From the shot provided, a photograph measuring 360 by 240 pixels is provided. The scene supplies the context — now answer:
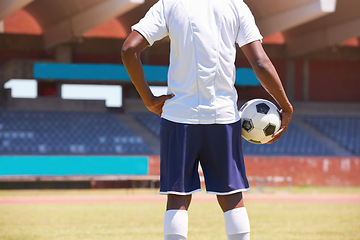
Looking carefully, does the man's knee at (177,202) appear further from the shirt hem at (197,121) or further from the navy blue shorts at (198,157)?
the shirt hem at (197,121)

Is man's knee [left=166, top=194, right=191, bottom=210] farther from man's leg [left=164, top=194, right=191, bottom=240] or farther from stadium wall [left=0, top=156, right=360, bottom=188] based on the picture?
stadium wall [left=0, top=156, right=360, bottom=188]

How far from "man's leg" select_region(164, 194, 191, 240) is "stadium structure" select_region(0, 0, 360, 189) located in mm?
20583

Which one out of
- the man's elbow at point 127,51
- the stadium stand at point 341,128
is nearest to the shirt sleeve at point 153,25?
the man's elbow at point 127,51

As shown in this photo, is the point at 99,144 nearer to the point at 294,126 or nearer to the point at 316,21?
the point at 294,126

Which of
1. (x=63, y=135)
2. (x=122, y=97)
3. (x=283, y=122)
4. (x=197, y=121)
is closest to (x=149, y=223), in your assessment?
(x=283, y=122)

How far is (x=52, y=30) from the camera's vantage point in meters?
33.4

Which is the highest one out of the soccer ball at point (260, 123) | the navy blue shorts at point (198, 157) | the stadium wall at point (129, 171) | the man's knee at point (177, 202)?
the soccer ball at point (260, 123)

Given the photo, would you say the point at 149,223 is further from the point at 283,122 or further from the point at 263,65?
the point at 263,65

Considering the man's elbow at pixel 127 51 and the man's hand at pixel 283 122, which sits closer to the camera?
the man's elbow at pixel 127 51

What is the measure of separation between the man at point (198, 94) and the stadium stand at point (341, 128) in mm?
28649

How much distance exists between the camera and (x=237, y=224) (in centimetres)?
433

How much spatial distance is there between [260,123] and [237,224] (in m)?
0.77

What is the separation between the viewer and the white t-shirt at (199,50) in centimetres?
426

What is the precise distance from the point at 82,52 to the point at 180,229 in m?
31.8
